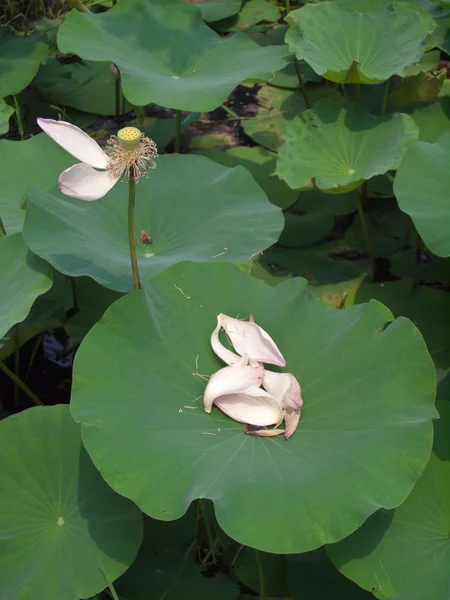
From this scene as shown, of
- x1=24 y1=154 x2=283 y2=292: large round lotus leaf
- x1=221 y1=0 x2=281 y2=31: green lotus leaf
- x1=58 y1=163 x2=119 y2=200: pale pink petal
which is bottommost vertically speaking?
x1=221 y1=0 x2=281 y2=31: green lotus leaf

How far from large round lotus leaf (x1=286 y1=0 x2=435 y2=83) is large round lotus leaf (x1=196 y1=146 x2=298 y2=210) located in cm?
44

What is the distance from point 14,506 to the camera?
4.53 feet

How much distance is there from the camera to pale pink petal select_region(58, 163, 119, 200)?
1275mm

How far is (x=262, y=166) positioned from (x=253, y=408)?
163 cm

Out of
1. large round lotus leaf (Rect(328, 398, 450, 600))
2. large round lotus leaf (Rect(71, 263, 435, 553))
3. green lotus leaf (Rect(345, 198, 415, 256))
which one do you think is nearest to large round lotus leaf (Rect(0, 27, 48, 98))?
green lotus leaf (Rect(345, 198, 415, 256))

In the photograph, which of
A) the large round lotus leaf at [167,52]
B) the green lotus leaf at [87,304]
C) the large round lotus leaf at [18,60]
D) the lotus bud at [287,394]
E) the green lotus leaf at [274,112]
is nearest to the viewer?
the lotus bud at [287,394]

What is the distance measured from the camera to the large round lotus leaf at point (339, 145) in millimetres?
2225

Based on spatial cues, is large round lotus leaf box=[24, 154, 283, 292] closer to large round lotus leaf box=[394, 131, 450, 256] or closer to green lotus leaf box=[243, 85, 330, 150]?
large round lotus leaf box=[394, 131, 450, 256]

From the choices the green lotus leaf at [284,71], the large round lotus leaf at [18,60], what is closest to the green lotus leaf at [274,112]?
the green lotus leaf at [284,71]

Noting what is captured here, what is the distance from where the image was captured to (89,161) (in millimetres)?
1295

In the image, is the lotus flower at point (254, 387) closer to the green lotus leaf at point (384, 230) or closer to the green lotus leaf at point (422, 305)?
the green lotus leaf at point (422, 305)

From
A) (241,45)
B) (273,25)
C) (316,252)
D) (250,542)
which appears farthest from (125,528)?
(273,25)

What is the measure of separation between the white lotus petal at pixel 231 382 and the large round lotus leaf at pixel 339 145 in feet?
3.12

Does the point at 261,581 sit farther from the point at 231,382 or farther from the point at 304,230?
the point at 304,230
